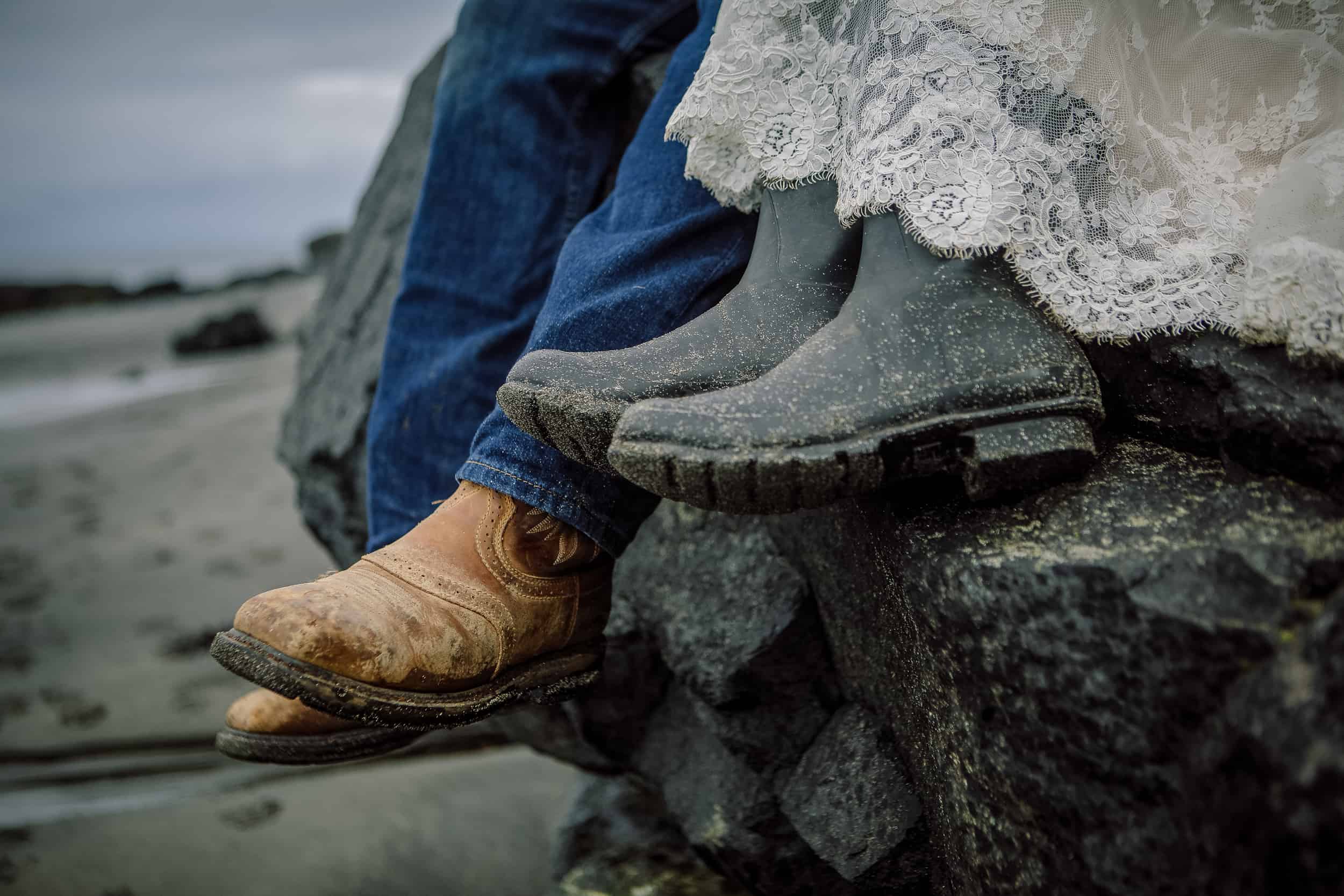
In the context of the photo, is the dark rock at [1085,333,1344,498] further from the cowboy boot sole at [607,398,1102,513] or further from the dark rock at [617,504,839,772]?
the dark rock at [617,504,839,772]

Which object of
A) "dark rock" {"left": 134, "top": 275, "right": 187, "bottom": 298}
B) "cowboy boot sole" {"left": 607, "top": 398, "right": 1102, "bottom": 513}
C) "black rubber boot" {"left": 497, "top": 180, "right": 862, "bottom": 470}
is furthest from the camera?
"dark rock" {"left": 134, "top": 275, "right": 187, "bottom": 298}

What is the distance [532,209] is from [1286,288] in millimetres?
1117

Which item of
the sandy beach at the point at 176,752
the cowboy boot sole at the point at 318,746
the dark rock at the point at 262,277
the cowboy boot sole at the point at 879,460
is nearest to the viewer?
the cowboy boot sole at the point at 879,460

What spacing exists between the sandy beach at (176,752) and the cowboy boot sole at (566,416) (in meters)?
1.18

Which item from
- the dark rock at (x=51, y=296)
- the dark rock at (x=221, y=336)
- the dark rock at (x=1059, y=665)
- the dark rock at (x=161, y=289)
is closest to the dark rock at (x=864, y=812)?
the dark rock at (x=1059, y=665)

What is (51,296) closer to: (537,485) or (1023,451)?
(537,485)

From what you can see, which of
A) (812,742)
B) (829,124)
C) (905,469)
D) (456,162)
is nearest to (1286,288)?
(905,469)

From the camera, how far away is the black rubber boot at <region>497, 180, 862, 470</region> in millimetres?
866

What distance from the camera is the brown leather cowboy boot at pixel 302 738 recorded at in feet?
3.98

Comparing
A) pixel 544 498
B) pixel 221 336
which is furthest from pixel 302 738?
pixel 221 336

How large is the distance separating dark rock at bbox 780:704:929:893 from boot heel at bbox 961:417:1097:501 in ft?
1.63

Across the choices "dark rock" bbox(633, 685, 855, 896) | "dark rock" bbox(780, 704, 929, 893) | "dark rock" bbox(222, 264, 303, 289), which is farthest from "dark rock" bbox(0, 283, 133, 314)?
"dark rock" bbox(780, 704, 929, 893)

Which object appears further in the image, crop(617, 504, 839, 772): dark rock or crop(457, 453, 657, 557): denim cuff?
crop(617, 504, 839, 772): dark rock

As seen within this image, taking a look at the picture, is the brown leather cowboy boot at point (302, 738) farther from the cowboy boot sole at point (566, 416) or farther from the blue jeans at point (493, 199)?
the cowboy boot sole at point (566, 416)
